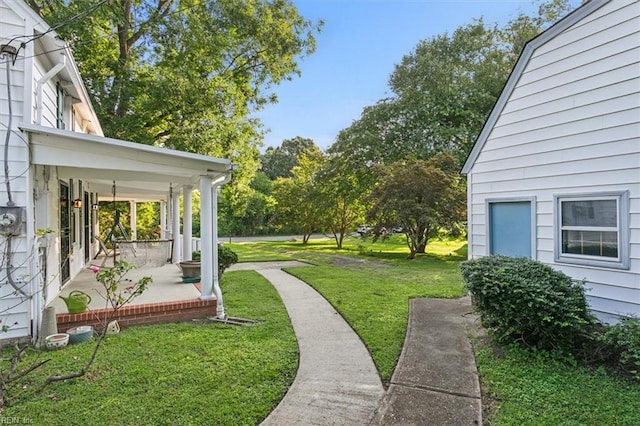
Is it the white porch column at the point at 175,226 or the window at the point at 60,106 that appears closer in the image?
the window at the point at 60,106

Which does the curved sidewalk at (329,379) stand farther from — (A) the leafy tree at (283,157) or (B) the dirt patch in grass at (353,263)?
(A) the leafy tree at (283,157)

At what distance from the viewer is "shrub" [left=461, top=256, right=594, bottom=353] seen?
4.07m

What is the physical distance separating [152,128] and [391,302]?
11.1 meters

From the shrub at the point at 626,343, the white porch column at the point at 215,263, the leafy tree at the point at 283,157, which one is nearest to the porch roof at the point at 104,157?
the white porch column at the point at 215,263

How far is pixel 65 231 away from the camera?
7293mm

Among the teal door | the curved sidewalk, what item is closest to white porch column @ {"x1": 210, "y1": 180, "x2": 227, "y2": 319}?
the curved sidewalk

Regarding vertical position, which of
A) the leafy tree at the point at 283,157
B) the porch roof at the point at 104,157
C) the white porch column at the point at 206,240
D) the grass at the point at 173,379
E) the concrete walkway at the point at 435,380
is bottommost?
the concrete walkway at the point at 435,380

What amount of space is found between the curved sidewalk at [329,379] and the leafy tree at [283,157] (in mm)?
45168

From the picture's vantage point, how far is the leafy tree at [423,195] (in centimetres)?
1352

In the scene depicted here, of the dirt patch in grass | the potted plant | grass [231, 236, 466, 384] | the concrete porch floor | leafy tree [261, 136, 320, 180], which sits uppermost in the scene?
leafy tree [261, 136, 320, 180]

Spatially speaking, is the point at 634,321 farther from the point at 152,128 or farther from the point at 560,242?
the point at 152,128

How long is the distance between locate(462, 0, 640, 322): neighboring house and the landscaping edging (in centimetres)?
522

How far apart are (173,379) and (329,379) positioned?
5.32 ft

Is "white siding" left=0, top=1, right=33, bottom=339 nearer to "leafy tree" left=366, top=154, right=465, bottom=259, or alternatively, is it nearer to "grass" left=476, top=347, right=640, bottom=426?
"grass" left=476, top=347, right=640, bottom=426
